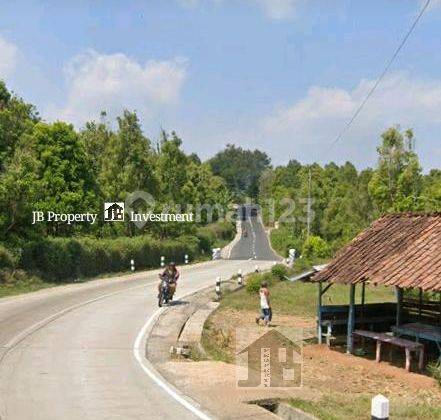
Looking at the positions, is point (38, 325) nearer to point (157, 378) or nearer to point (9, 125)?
point (157, 378)

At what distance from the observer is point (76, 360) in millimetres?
13805

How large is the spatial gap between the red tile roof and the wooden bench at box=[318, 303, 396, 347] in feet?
7.57

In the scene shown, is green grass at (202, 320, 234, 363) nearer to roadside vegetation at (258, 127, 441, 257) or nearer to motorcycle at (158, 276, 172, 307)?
motorcycle at (158, 276, 172, 307)

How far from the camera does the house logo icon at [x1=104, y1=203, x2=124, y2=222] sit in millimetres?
44719

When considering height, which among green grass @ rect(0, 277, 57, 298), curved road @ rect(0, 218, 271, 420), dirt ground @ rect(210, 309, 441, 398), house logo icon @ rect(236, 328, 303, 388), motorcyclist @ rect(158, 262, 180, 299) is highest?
motorcyclist @ rect(158, 262, 180, 299)

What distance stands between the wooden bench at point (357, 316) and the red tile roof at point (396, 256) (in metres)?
2.31

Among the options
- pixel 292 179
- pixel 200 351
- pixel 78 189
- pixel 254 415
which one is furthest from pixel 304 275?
pixel 292 179

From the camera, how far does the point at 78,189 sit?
37969 mm

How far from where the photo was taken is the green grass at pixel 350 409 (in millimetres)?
9891

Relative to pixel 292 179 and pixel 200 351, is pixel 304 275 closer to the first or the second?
pixel 200 351

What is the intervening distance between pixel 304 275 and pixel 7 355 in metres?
12.9

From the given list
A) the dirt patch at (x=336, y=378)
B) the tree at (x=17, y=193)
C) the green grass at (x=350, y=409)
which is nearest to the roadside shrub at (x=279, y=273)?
the tree at (x=17, y=193)

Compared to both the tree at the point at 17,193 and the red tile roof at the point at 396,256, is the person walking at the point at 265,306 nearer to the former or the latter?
the red tile roof at the point at 396,256

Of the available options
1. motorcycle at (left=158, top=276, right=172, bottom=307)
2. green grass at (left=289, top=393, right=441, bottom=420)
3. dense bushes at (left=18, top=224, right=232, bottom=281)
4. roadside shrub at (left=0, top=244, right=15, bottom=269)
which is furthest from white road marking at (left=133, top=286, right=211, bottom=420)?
dense bushes at (left=18, top=224, right=232, bottom=281)
